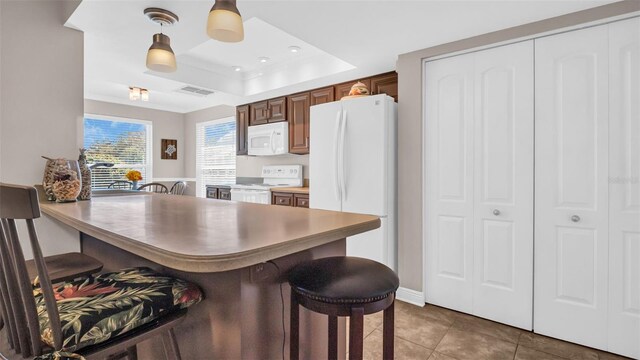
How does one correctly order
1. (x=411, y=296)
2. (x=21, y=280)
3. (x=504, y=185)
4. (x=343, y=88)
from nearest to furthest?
(x=21, y=280) < (x=504, y=185) < (x=411, y=296) < (x=343, y=88)

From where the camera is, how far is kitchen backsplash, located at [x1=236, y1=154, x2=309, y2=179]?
437 cm

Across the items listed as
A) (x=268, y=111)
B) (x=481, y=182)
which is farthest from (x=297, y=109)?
(x=481, y=182)

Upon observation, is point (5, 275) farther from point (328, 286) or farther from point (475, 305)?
point (475, 305)

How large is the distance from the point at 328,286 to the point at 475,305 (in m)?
1.93

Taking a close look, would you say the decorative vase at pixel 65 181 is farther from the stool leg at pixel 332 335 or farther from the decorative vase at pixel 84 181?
the stool leg at pixel 332 335

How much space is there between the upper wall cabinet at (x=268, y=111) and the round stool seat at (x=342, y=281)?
3.26m

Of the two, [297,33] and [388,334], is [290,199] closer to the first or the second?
[297,33]

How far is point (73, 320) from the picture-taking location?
2.72 ft

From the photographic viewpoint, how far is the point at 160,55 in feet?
6.40

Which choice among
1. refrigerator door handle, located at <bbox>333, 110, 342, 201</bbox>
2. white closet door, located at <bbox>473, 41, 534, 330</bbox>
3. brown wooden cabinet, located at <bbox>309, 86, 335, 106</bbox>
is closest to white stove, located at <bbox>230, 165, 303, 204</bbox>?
brown wooden cabinet, located at <bbox>309, 86, 335, 106</bbox>

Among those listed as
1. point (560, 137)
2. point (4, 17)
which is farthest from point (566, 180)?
point (4, 17)

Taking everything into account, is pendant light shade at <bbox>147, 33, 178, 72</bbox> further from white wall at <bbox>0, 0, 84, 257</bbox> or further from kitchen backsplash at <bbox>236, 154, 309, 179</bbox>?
kitchen backsplash at <bbox>236, 154, 309, 179</bbox>

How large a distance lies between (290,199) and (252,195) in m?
0.63

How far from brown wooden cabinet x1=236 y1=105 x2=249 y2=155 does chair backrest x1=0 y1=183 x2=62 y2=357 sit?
388 centimetres
